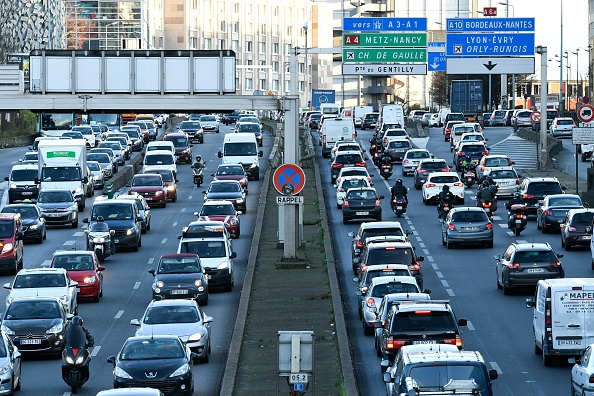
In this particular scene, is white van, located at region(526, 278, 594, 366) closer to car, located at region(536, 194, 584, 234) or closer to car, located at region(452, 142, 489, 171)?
car, located at region(536, 194, 584, 234)

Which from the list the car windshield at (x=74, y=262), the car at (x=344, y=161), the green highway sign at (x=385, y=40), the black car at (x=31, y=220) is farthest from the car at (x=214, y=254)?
the green highway sign at (x=385, y=40)

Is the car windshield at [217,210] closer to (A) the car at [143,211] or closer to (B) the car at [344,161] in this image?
(A) the car at [143,211]

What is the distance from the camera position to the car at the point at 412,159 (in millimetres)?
72000

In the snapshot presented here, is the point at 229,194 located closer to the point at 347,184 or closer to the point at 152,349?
the point at 347,184

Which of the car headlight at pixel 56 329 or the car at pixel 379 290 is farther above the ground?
the car at pixel 379 290

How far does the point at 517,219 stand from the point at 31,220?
15857mm

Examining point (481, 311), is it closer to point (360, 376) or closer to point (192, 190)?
point (360, 376)

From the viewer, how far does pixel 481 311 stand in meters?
34.6

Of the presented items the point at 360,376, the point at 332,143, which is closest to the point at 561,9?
the point at 332,143

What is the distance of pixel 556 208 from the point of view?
161 feet

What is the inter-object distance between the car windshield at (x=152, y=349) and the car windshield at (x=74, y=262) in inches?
499

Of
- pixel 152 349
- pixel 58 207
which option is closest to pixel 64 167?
pixel 58 207

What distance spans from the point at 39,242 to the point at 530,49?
30132 millimetres

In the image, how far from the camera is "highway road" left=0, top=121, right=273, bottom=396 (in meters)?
27.2
